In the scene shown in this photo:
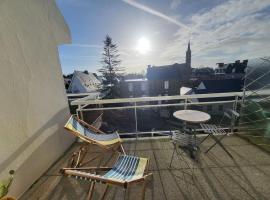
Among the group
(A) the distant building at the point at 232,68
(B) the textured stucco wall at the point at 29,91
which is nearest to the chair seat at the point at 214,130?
(B) the textured stucco wall at the point at 29,91

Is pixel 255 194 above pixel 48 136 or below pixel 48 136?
below

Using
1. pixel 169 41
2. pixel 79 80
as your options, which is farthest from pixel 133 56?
pixel 169 41

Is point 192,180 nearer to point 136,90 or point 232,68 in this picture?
point 136,90

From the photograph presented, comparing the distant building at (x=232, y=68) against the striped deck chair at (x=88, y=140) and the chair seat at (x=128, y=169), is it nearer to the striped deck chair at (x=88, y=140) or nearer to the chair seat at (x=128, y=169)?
the striped deck chair at (x=88, y=140)

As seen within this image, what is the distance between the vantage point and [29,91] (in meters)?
2.24

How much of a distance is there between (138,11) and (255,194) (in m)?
6.55

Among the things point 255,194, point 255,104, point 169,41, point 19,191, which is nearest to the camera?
point 255,194

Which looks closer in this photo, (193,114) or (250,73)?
(193,114)

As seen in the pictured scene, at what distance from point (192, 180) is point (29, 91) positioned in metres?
2.66

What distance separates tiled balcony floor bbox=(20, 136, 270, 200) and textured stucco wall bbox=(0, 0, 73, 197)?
1.16 feet

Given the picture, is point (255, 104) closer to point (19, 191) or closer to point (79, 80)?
point (19, 191)

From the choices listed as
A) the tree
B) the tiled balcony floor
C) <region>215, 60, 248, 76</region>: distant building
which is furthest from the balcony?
<region>215, 60, 248, 76</region>: distant building

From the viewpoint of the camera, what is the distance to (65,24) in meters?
3.34

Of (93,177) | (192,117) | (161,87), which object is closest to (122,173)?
(93,177)
